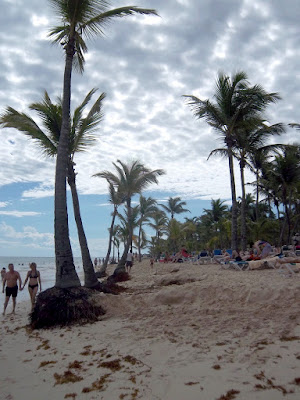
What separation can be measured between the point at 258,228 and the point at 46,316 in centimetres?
2270

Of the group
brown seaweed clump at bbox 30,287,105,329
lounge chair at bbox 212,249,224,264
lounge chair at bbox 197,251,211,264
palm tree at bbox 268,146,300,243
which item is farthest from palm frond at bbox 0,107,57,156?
palm tree at bbox 268,146,300,243

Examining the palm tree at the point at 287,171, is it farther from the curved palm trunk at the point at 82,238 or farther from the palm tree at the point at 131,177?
the curved palm trunk at the point at 82,238

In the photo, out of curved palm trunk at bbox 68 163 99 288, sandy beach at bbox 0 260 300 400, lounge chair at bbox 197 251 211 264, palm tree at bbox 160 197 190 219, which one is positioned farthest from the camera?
palm tree at bbox 160 197 190 219

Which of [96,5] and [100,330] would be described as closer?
[100,330]

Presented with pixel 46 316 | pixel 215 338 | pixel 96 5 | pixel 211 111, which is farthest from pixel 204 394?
pixel 211 111

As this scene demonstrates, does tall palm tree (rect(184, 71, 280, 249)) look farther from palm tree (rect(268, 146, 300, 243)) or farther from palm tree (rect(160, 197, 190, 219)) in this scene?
palm tree (rect(160, 197, 190, 219))

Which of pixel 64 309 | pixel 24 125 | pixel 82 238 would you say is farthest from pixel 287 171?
pixel 64 309

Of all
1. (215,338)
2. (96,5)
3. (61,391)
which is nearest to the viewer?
(61,391)

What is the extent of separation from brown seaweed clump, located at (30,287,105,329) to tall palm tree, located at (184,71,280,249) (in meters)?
9.46

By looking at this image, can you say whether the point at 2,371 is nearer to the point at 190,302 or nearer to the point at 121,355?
the point at 121,355

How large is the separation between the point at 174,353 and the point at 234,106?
13290mm

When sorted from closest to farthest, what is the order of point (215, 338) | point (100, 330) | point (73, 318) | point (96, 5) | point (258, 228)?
point (215, 338)
point (100, 330)
point (73, 318)
point (96, 5)
point (258, 228)

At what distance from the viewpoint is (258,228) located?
25688 mm

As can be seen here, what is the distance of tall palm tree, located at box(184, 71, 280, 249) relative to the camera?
563 inches
